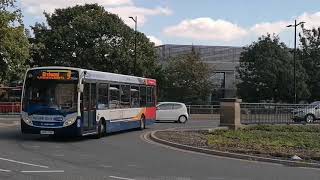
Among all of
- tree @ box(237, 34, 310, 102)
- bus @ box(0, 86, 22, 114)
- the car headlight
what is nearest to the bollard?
the car headlight

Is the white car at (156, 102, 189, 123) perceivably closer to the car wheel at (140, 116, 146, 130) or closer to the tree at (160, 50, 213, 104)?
the car wheel at (140, 116, 146, 130)

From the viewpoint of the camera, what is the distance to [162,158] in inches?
671

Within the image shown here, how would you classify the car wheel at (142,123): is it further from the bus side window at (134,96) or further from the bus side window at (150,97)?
the bus side window at (134,96)

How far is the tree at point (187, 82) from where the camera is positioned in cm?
6594

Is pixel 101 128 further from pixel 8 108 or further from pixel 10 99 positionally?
pixel 10 99

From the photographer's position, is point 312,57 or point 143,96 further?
point 312,57

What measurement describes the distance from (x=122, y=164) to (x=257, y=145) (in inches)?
259

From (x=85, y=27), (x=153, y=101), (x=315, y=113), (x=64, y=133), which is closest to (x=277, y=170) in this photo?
(x=64, y=133)

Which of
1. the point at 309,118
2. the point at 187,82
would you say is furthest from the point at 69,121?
the point at 187,82

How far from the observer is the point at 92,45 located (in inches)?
2363

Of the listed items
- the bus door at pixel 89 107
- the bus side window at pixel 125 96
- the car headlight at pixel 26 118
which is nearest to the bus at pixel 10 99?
the bus side window at pixel 125 96

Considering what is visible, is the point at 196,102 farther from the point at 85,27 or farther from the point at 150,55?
the point at 85,27

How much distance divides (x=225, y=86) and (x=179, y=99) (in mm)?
20119

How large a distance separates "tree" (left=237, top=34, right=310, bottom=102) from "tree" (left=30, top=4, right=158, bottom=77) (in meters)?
10.9
